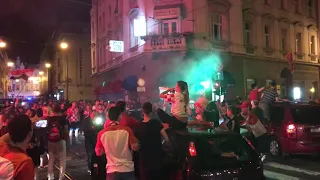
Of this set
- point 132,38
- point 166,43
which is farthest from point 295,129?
point 132,38

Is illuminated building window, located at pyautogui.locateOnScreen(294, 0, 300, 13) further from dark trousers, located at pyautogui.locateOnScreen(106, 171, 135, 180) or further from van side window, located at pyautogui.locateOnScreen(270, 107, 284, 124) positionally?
dark trousers, located at pyautogui.locateOnScreen(106, 171, 135, 180)

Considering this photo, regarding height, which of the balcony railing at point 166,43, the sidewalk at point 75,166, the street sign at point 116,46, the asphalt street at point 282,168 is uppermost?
the street sign at point 116,46

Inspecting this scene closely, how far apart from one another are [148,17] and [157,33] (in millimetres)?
1442

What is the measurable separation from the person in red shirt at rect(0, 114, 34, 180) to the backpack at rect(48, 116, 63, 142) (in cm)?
508

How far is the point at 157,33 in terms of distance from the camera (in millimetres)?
22750

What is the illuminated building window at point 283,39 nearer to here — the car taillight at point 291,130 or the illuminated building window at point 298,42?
the illuminated building window at point 298,42

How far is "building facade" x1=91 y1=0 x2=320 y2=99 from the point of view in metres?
22.4

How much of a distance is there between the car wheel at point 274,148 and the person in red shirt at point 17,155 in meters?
9.43

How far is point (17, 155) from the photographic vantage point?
2.63 meters

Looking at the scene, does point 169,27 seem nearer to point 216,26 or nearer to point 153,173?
point 216,26

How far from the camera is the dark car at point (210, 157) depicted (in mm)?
4645

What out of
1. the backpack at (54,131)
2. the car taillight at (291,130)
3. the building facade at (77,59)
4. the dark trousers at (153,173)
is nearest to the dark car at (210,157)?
the dark trousers at (153,173)

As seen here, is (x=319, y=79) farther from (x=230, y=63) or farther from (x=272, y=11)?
(x=230, y=63)

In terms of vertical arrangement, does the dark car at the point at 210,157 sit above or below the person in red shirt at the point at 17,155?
below
